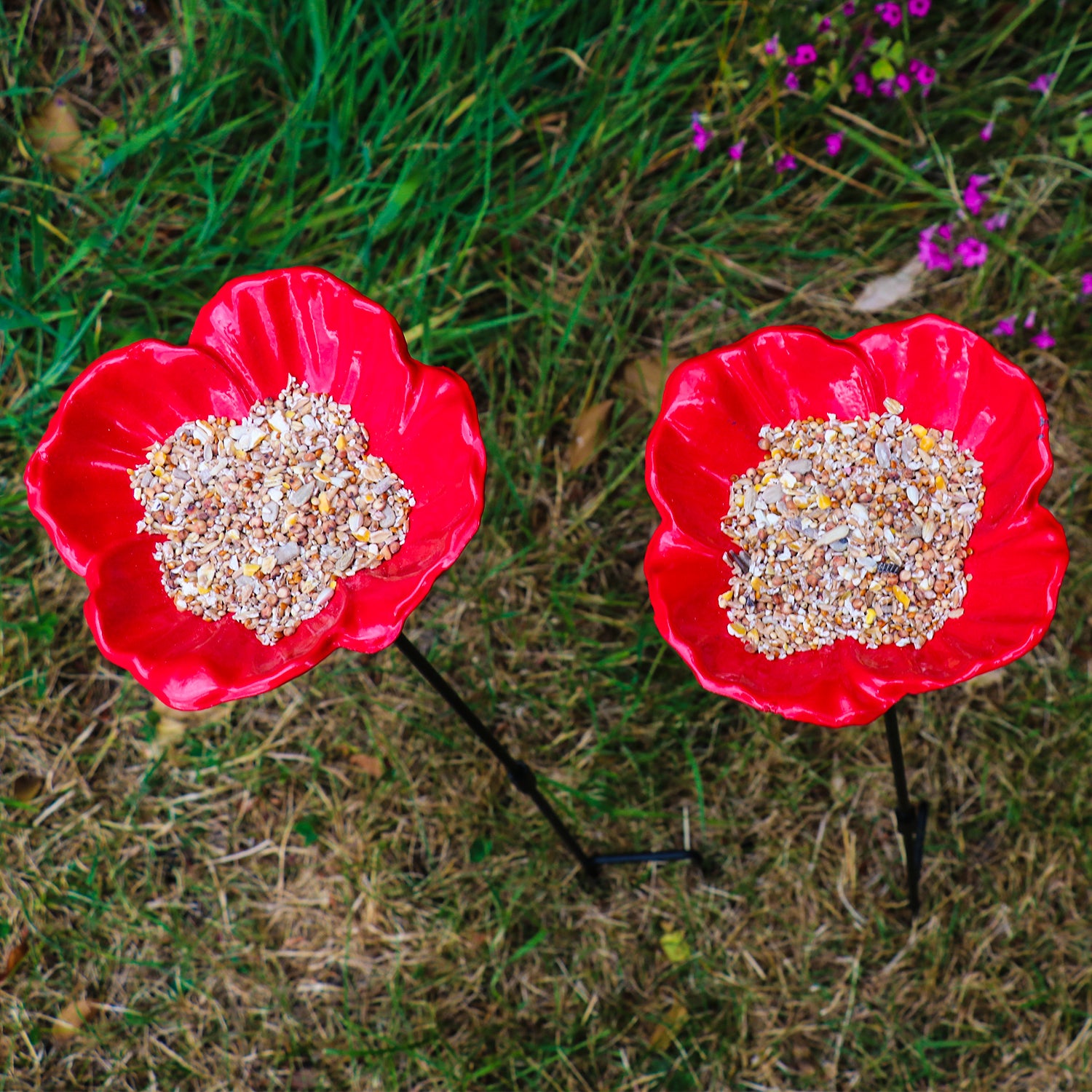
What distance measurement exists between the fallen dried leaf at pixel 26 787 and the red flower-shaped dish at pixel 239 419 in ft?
3.69

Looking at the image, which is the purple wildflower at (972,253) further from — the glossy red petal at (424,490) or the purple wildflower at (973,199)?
the glossy red petal at (424,490)

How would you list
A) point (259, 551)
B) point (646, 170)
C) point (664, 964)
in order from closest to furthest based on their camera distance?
point (259, 551)
point (664, 964)
point (646, 170)

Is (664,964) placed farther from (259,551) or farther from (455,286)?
(455,286)

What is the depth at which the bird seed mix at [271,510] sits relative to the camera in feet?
3.96

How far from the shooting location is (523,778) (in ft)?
5.09

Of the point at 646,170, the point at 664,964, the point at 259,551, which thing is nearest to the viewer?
the point at 259,551

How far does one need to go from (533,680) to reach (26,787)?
1126 mm

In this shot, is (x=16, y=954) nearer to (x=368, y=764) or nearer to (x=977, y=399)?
(x=368, y=764)

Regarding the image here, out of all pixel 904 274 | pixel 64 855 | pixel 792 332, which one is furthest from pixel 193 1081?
pixel 904 274

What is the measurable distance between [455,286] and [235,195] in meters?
0.51

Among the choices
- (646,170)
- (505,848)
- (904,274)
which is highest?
(646,170)

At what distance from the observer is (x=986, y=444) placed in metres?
1.24

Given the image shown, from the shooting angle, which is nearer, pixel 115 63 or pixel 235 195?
pixel 235 195

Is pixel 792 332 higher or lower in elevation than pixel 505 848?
higher
